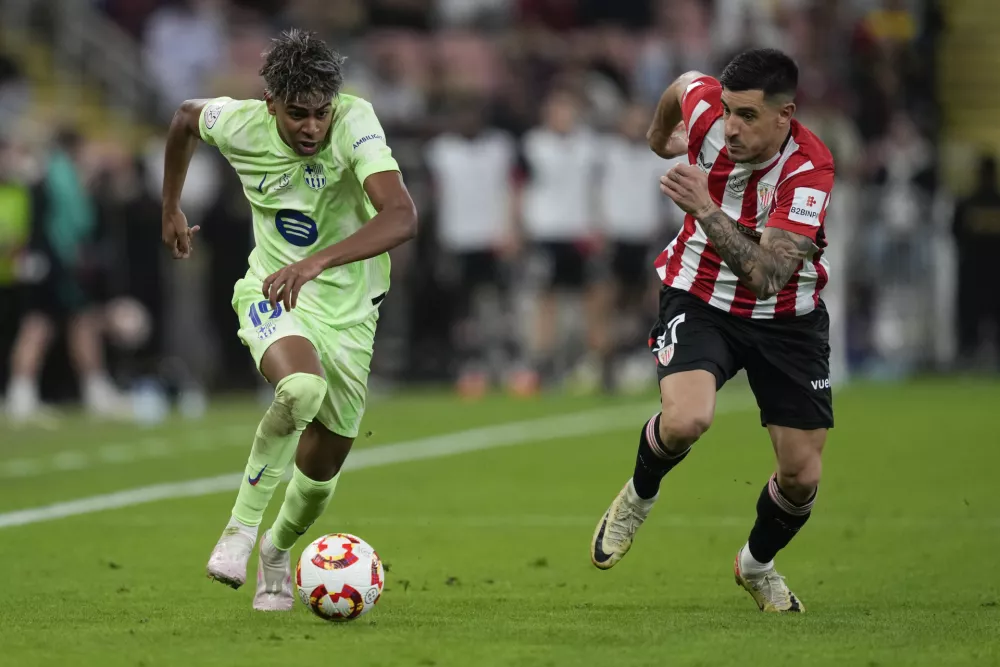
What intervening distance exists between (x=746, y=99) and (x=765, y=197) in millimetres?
468

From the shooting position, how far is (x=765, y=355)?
24.1 ft

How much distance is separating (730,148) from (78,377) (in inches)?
506

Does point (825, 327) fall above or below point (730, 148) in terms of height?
below

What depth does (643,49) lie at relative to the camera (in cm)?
2189

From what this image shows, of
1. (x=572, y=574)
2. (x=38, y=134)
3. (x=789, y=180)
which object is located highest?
(x=789, y=180)

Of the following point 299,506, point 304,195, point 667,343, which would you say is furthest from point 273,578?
point 667,343

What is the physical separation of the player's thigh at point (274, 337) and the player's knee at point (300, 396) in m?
0.08

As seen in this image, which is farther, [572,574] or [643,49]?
[643,49]

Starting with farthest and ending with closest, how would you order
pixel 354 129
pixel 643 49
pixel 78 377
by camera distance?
pixel 643 49
pixel 78 377
pixel 354 129

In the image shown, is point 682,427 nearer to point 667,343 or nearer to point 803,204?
point 667,343

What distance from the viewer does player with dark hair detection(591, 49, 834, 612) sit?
23.2 feet

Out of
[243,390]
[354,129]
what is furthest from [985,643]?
[243,390]

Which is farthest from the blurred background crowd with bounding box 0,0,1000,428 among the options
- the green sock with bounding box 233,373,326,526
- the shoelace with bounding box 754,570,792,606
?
the shoelace with bounding box 754,570,792,606

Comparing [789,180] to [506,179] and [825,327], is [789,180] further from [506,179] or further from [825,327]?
[506,179]
